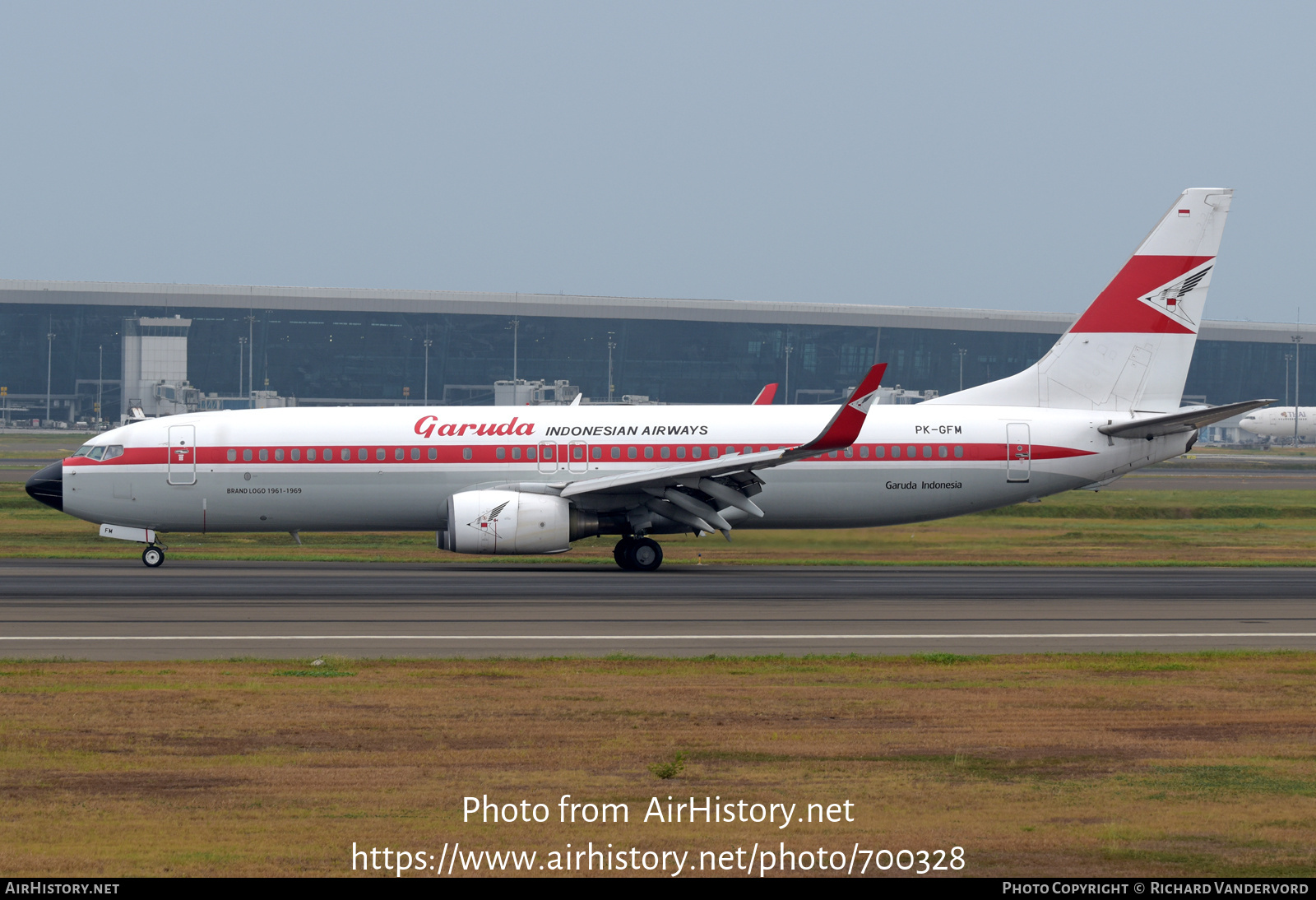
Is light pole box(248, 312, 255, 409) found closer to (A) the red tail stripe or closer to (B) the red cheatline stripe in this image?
(B) the red cheatline stripe

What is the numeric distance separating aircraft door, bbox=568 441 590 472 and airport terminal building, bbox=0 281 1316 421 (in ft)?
354

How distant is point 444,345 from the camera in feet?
465

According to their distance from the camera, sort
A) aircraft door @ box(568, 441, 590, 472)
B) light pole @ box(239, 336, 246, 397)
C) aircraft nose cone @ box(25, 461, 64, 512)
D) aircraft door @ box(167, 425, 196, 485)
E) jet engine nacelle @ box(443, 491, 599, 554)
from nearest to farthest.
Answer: jet engine nacelle @ box(443, 491, 599, 554) → aircraft door @ box(568, 441, 590, 472) → aircraft door @ box(167, 425, 196, 485) → aircraft nose cone @ box(25, 461, 64, 512) → light pole @ box(239, 336, 246, 397)

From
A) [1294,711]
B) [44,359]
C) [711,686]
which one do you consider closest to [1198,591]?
[1294,711]

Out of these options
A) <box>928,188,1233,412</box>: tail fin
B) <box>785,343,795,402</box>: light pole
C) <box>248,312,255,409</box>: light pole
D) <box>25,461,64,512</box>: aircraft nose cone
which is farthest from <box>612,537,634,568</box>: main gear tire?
<box>248,312,255,409</box>: light pole

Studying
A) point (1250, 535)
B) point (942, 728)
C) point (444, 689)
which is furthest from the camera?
point (1250, 535)

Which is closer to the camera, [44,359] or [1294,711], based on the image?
[1294,711]

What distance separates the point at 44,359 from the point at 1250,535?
436ft

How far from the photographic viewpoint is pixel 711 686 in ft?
47.3

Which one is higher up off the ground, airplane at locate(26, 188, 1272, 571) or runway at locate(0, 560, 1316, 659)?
airplane at locate(26, 188, 1272, 571)

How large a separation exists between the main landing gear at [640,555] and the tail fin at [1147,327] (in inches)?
305

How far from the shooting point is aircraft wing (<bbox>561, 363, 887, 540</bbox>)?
88.1ft

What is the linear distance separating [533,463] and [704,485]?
13.5ft
